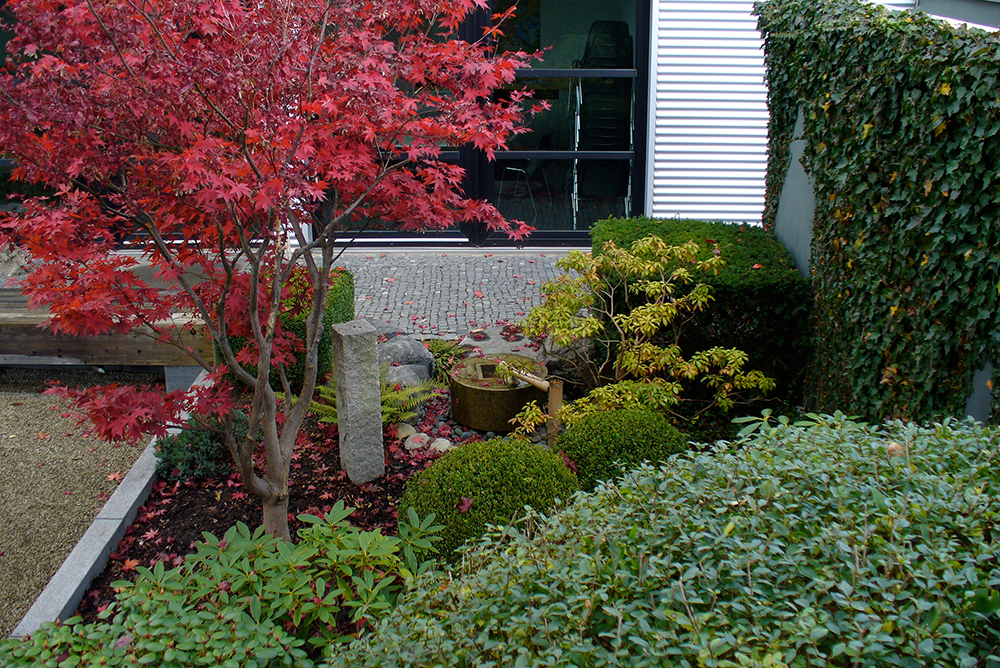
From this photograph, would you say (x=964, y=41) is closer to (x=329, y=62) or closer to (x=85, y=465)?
(x=329, y=62)

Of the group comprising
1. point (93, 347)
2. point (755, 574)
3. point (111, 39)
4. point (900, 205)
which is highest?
point (111, 39)

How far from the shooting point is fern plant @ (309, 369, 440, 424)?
540 cm

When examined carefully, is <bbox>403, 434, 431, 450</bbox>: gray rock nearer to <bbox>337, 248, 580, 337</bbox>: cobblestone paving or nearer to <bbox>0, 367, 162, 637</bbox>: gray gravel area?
<bbox>0, 367, 162, 637</bbox>: gray gravel area

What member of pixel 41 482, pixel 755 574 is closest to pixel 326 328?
pixel 41 482

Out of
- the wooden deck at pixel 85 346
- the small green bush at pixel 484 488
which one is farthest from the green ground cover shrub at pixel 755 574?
the wooden deck at pixel 85 346

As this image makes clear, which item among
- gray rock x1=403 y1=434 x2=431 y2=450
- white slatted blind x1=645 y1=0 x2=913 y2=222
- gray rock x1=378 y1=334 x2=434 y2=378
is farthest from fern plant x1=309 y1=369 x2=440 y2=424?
white slatted blind x1=645 y1=0 x2=913 y2=222

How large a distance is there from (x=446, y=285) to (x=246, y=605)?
6.13 metres

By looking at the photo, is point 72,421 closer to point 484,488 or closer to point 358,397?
point 358,397

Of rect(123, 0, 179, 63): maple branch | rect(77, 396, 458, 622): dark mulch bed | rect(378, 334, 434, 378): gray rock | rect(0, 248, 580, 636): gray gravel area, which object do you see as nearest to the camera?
rect(123, 0, 179, 63): maple branch

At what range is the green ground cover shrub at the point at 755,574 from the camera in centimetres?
178

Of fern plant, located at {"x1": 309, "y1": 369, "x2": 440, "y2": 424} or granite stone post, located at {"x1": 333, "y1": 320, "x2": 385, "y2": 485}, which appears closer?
granite stone post, located at {"x1": 333, "y1": 320, "x2": 385, "y2": 485}

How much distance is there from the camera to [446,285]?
9.06 metres

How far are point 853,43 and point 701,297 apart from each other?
1782mm

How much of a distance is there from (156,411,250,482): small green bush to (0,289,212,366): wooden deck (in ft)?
4.37
